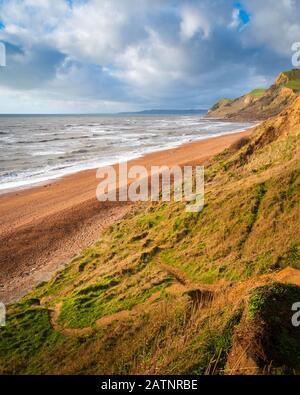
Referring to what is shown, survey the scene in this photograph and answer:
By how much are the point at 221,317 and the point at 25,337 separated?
14.8ft

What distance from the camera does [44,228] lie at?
17438 millimetres

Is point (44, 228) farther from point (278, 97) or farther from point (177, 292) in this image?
point (278, 97)

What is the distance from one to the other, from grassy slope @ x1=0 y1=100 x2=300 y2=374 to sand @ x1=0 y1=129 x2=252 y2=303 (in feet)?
5.44

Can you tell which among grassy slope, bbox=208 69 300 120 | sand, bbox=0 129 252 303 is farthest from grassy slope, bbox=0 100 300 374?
grassy slope, bbox=208 69 300 120

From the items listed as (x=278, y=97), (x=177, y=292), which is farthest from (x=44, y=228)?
(x=278, y=97)

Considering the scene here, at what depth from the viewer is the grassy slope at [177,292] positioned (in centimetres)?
486

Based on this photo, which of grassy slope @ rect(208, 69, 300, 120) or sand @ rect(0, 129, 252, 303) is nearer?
sand @ rect(0, 129, 252, 303)

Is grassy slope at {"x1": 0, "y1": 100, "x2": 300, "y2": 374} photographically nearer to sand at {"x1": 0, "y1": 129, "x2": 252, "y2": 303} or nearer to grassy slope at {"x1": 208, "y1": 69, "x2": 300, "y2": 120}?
sand at {"x1": 0, "y1": 129, "x2": 252, "y2": 303}

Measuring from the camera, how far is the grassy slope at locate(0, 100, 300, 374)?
16.0 ft

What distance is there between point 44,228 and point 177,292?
40.5 feet

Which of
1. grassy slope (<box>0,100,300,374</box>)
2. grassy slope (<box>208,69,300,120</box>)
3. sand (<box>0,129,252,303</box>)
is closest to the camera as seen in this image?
grassy slope (<box>0,100,300,374</box>)

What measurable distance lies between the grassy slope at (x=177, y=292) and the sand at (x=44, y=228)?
166cm

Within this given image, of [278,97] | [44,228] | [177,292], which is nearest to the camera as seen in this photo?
[177,292]

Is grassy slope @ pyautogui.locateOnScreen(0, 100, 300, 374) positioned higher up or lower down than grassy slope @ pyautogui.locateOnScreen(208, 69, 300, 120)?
lower down
